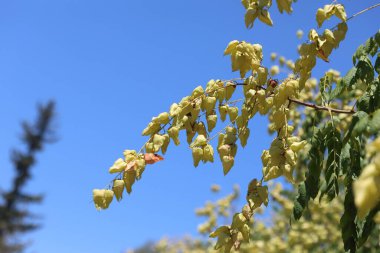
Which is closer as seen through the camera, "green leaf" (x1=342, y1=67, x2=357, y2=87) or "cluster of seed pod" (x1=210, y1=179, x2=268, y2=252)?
"cluster of seed pod" (x1=210, y1=179, x2=268, y2=252)

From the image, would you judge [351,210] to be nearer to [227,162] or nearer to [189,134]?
[227,162]

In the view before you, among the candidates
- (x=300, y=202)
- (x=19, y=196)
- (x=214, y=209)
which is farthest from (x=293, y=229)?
(x=19, y=196)

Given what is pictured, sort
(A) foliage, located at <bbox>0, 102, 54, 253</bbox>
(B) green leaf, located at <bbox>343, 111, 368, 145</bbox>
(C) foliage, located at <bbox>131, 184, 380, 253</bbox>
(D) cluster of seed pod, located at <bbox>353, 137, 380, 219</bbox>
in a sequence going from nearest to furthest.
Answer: (D) cluster of seed pod, located at <bbox>353, 137, 380, 219</bbox> → (B) green leaf, located at <bbox>343, 111, 368, 145</bbox> → (C) foliage, located at <bbox>131, 184, 380, 253</bbox> → (A) foliage, located at <bbox>0, 102, 54, 253</bbox>

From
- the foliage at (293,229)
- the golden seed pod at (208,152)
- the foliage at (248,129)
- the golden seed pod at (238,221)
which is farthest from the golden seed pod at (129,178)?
the foliage at (293,229)

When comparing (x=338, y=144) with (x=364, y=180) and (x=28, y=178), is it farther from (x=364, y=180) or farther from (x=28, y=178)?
(x=28, y=178)

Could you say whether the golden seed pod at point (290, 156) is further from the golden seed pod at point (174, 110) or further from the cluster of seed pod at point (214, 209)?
the cluster of seed pod at point (214, 209)

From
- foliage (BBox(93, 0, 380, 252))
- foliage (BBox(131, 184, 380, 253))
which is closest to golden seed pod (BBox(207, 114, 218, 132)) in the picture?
foliage (BBox(93, 0, 380, 252))

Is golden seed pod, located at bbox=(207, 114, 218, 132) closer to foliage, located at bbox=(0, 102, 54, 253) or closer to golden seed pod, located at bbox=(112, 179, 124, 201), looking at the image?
golden seed pod, located at bbox=(112, 179, 124, 201)

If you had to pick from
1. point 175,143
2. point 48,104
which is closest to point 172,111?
point 175,143
